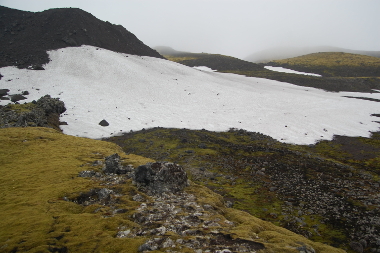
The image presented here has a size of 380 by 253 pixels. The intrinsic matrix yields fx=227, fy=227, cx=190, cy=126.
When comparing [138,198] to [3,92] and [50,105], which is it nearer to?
[50,105]

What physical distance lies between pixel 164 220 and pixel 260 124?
3309cm

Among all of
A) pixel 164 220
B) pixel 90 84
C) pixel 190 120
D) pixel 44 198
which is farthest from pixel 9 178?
pixel 90 84

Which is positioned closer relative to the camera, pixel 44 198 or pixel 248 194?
pixel 44 198

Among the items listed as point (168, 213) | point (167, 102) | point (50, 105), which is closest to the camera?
point (168, 213)

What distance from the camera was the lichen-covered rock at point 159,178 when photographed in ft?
43.3

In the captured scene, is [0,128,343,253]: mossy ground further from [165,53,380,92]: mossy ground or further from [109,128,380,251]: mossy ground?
[165,53,380,92]: mossy ground

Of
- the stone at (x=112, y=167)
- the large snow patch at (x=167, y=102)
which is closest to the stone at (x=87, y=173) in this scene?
the stone at (x=112, y=167)

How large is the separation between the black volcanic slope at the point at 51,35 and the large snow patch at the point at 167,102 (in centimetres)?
522

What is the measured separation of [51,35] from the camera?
69438 mm

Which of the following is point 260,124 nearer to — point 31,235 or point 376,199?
point 376,199

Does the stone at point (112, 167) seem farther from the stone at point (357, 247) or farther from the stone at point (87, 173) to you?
the stone at point (357, 247)

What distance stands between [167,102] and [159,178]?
3542 centimetres

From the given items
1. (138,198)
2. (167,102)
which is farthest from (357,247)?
(167,102)

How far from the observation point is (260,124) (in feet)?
132
